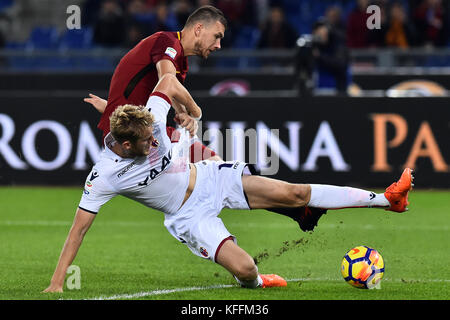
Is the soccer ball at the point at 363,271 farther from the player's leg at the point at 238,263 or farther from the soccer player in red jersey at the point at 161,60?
the soccer player in red jersey at the point at 161,60

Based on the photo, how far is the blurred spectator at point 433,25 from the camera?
59.2ft

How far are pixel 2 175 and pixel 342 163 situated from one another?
511cm

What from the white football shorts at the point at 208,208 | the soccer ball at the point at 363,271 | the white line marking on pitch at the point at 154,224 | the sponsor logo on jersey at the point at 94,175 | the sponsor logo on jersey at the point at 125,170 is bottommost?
the white line marking on pitch at the point at 154,224

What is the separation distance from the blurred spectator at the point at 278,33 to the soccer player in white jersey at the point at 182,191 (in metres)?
10.7

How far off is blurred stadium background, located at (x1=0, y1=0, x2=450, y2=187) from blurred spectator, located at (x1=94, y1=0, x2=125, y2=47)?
2 cm

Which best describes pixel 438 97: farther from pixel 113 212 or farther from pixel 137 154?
pixel 137 154

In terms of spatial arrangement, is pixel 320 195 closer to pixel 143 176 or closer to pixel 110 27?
pixel 143 176

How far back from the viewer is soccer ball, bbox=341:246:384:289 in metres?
7.21

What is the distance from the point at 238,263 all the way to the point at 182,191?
741 millimetres

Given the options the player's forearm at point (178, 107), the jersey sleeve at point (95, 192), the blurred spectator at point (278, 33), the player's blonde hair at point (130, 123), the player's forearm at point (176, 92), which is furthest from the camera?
the blurred spectator at point (278, 33)

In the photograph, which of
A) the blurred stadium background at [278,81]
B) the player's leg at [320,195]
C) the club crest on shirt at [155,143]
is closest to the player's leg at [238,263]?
the player's leg at [320,195]

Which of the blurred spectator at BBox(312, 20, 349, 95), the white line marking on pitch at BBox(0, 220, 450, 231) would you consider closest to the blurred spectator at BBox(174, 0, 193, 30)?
the blurred spectator at BBox(312, 20, 349, 95)
